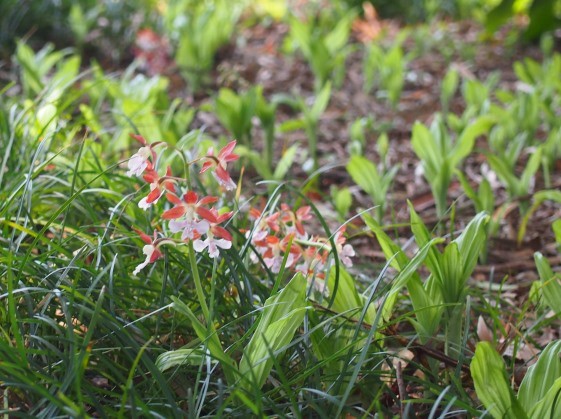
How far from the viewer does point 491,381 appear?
1228mm

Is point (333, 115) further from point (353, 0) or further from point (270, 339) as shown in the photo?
point (270, 339)

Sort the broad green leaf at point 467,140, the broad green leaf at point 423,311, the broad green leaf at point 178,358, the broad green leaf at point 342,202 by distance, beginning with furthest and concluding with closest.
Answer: the broad green leaf at point 467,140, the broad green leaf at point 342,202, the broad green leaf at point 423,311, the broad green leaf at point 178,358

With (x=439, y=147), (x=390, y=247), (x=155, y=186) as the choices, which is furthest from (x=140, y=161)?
(x=439, y=147)

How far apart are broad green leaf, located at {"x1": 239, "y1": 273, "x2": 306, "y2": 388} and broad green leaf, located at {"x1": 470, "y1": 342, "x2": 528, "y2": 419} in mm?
299

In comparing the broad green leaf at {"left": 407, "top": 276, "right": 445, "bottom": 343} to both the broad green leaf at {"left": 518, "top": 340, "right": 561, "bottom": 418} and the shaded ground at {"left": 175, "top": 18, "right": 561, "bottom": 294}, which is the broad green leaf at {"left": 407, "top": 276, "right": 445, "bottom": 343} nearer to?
the broad green leaf at {"left": 518, "top": 340, "right": 561, "bottom": 418}

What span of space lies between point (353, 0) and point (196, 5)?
1.18 meters

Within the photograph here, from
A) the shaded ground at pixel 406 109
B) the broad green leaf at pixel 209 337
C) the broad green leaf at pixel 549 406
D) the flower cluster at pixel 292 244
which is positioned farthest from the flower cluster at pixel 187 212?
the shaded ground at pixel 406 109

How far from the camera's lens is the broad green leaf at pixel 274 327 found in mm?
1280

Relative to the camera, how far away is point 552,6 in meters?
4.32

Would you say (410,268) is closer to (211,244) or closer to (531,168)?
(211,244)

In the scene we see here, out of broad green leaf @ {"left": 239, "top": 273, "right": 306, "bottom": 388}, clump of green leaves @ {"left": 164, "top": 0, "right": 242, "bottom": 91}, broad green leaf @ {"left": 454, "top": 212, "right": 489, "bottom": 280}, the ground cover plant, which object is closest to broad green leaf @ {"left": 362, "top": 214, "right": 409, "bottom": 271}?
the ground cover plant

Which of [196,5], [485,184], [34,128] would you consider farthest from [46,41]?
[485,184]

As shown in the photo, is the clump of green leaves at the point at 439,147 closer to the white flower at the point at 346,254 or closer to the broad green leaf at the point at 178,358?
the white flower at the point at 346,254

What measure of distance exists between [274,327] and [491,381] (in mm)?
370
